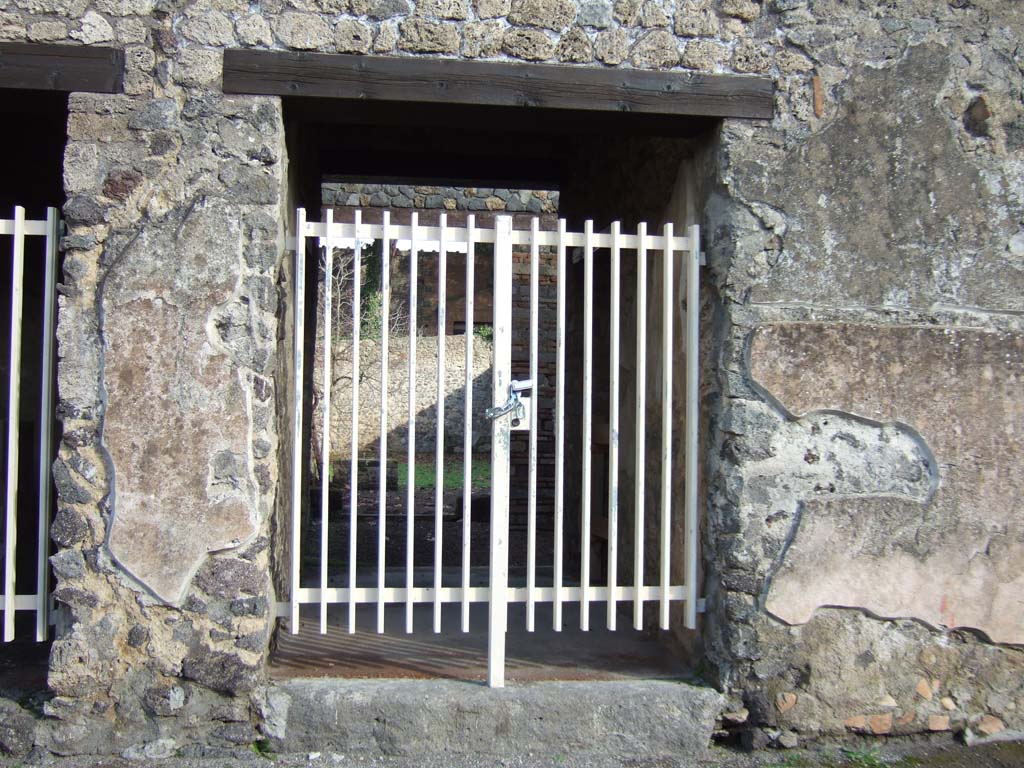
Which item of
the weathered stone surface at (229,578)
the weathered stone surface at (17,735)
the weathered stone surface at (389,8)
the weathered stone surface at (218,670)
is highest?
the weathered stone surface at (389,8)

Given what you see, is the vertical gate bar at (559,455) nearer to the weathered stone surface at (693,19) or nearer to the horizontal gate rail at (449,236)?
the horizontal gate rail at (449,236)

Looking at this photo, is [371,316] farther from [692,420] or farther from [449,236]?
[692,420]

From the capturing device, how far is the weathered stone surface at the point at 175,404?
319 cm

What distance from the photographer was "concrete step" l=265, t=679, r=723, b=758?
3281 mm

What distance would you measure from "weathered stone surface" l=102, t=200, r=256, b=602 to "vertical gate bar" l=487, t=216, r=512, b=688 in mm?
952

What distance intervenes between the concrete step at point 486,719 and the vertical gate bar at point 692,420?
0.42 meters

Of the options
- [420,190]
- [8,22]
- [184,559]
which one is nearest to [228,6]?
[8,22]

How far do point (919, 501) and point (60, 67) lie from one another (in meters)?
3.73

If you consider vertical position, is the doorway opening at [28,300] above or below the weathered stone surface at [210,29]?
below

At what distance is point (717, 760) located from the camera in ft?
11.0

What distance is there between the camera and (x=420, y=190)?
320 inches

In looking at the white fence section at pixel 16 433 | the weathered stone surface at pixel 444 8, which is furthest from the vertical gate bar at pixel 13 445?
the weathered stone surface at pixel 444 8

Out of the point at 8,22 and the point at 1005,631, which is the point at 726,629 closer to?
the point at 1005,631

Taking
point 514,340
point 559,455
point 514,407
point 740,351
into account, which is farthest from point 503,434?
point 514,340
